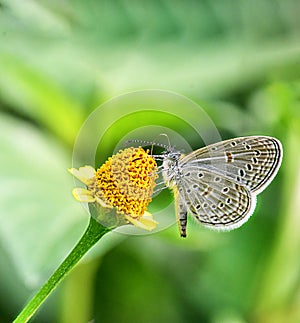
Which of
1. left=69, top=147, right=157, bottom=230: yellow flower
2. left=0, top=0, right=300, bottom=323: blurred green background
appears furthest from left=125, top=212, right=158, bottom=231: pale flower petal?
left=0, top=0, right=300, bottom=323: blurred green background

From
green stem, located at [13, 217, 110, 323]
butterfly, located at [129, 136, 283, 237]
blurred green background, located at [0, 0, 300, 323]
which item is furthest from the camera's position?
blurred green background, located at [0, 0, 300, 323]

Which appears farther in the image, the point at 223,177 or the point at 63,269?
the point at 223,177

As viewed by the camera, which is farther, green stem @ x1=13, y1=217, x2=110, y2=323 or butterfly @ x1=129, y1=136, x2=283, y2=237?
butterfly @ x1=129, y1=136, x2=283, y2=237

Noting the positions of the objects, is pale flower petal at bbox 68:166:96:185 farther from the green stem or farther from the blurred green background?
the blurred green background

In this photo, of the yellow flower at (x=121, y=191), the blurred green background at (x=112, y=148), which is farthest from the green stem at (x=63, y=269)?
the blurred green background at (x=112, y=148)

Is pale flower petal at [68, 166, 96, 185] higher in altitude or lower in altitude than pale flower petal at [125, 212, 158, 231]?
higher

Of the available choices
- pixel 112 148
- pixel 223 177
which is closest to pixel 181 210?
pixel 223 177

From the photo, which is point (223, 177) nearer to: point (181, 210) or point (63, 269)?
point (181, 210)

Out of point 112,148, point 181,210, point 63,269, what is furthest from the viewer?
point 112,148

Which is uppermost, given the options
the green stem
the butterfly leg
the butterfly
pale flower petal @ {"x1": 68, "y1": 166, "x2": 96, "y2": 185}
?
pale flower petal @ {"x1": 68, "y1": 166, "x2": 96, "y2": 185}
